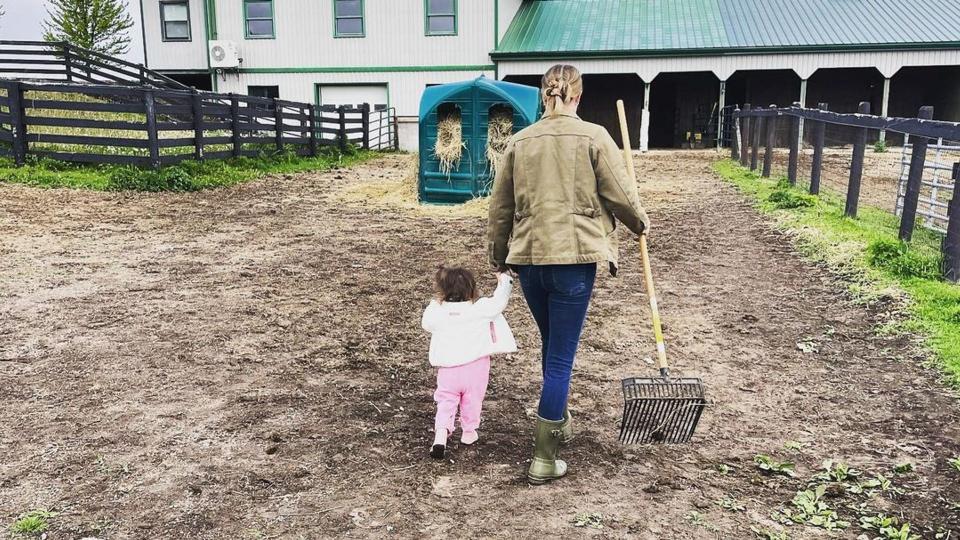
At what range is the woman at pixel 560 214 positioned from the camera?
316 cm

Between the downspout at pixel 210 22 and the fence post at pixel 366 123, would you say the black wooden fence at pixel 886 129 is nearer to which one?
the fence post at pixel 366 123

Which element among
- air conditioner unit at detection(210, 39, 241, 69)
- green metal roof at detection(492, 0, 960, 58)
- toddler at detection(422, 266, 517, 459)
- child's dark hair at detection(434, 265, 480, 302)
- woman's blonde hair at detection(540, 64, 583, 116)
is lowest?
toddler at detection(422, 266, 517, 459)

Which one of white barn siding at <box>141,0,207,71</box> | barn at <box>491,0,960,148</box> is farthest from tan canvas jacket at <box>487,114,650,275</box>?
white barn siding at <box>141,0,207,71</box>

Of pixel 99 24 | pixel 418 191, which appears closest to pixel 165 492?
pixel 418 191

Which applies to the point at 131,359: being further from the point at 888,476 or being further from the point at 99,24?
the point at 99,24

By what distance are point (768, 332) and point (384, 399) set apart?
111 inches

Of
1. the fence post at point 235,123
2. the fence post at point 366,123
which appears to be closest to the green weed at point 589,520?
the fence post at point 235,123

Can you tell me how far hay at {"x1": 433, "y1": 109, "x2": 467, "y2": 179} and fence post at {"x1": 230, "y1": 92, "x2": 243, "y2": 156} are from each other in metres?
5.37

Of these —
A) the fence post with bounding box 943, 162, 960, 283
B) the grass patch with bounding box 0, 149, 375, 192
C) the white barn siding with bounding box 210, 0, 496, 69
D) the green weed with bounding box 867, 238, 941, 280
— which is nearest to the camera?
the fence post with bounding box 943, 162, 960, 283

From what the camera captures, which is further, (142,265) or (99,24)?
(99,24)

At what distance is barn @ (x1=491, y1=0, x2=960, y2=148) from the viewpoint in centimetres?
2277

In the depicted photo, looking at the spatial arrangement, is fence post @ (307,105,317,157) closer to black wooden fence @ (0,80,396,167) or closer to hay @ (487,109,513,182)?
black wooden fence @ (0,80,396,167)

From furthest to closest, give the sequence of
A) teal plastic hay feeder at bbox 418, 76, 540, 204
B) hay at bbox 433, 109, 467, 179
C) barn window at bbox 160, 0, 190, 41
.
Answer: barn window at bbox 160, 0, 190, 41
hay at bbox 433, 109, 467, 179
teal plastic hay feeder at bbox 418, 76, 540, 204

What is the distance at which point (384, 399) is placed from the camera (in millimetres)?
4203
